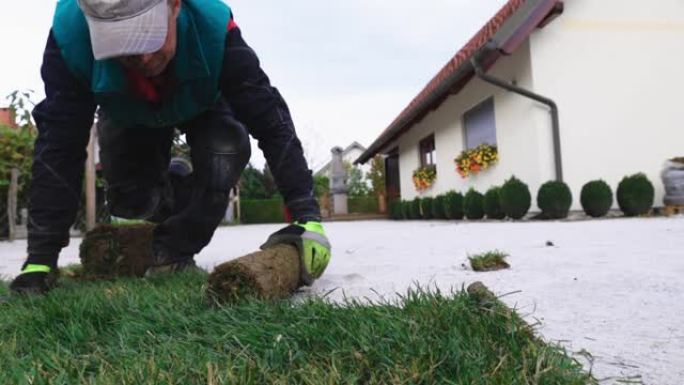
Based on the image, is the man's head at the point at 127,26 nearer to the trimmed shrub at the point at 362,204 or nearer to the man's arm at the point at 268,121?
the man's arm at the point at 268,121

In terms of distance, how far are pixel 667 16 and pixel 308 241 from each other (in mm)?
8279

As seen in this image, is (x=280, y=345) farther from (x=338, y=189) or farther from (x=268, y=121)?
(x=338, y=189)

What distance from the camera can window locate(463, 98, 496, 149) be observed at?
8.22 m

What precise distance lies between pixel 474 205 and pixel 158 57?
6985 mm

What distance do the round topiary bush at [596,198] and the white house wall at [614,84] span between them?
Result: 1.06 ft

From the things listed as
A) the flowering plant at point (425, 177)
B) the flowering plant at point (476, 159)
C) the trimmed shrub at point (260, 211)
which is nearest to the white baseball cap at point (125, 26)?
the flowering plant at point (476, 159)

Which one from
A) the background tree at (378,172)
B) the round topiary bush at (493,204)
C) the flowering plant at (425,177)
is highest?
the background tree at (378,172)

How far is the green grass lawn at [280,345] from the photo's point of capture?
81 centimetres

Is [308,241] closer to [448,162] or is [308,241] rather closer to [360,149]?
[448,162]

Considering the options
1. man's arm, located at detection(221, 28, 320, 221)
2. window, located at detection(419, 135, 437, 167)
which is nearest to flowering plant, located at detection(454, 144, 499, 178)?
window, located at detection(419, 135, 437, 167)

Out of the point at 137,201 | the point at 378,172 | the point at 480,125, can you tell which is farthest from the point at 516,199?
the point at 378,172

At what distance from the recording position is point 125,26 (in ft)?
4.48

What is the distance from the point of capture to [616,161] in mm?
7039

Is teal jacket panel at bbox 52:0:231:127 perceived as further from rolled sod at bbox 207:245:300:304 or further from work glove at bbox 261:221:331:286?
rolled sod at bbox 207:245:300:304
